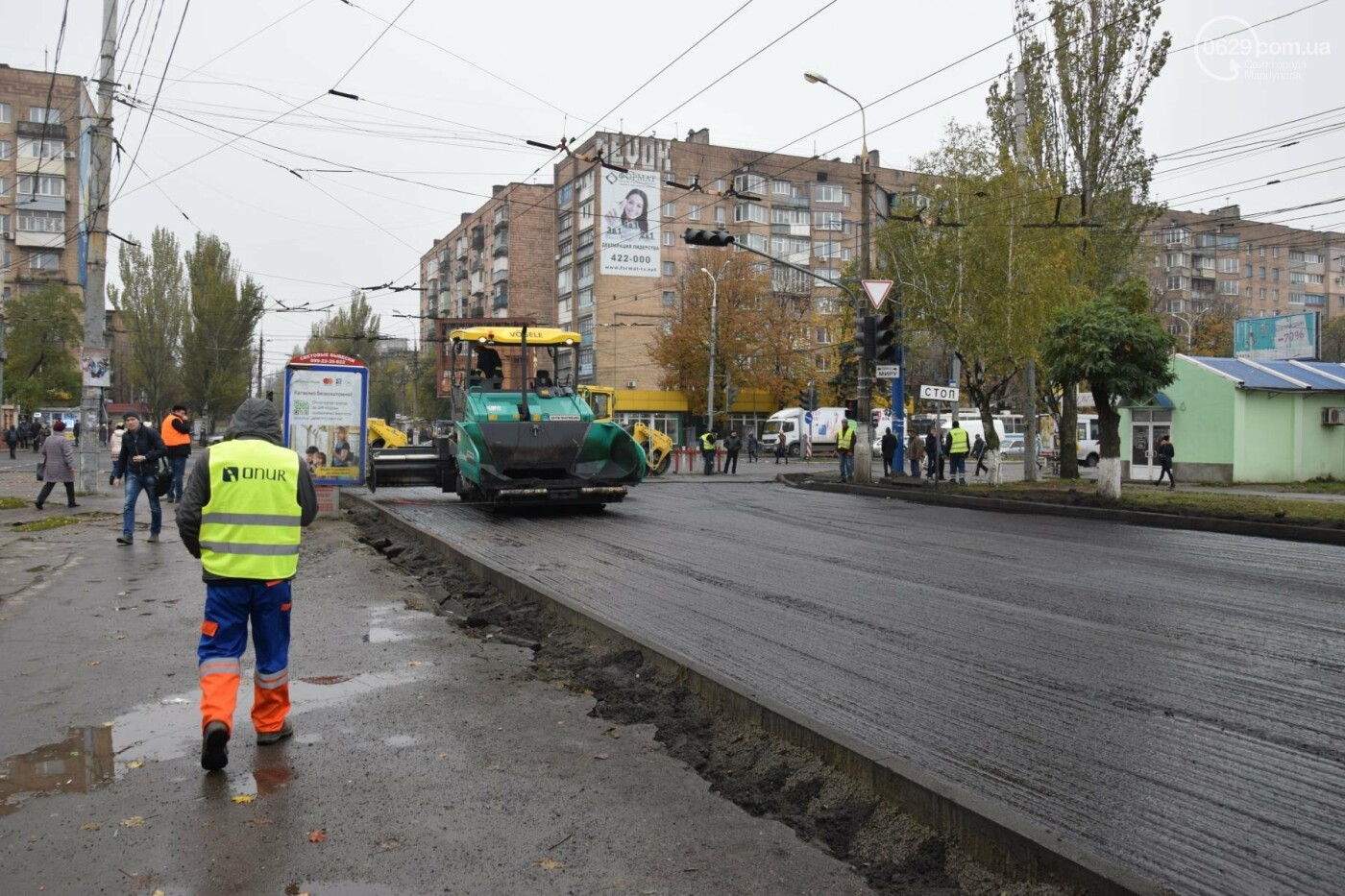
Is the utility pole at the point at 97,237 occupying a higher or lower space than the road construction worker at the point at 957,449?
higher

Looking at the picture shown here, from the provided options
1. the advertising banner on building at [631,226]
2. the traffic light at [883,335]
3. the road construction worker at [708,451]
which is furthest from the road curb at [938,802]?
the advertising banner on building at [631,226]

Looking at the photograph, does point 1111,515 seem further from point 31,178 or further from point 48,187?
point 48,187

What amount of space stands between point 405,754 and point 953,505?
16921mm

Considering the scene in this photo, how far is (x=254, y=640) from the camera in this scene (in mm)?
4598

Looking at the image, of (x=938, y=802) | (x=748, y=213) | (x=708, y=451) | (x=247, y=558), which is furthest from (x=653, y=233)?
(x=938, y=802)

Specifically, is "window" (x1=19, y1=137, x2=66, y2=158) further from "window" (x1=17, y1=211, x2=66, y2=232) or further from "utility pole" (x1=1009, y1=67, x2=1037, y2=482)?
"utility pole" (x1=1009, y1=67, x2=1037, y2=482)

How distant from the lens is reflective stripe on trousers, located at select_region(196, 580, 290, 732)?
459cm

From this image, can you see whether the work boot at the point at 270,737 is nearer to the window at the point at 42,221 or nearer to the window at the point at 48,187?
the window at the point at 42,221

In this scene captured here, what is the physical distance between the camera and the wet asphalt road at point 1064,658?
369 cm

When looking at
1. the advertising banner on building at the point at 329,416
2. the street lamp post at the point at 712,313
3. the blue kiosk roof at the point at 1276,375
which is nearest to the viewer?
the advertising banner on building at the point at 329,416

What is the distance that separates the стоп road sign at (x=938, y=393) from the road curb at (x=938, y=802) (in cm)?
1885

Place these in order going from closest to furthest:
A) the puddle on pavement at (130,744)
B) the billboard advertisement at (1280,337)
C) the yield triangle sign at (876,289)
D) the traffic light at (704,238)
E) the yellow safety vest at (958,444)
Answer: the puddle on pavement at (130,744), the traffic light at (704,238), the yield triangle sign at (876,289), the yellow safety vest at (958,444), the billboard advertisement at (1280,337)

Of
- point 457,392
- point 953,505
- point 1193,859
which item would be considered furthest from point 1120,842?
point 953,505

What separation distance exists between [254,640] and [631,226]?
58262 mm
